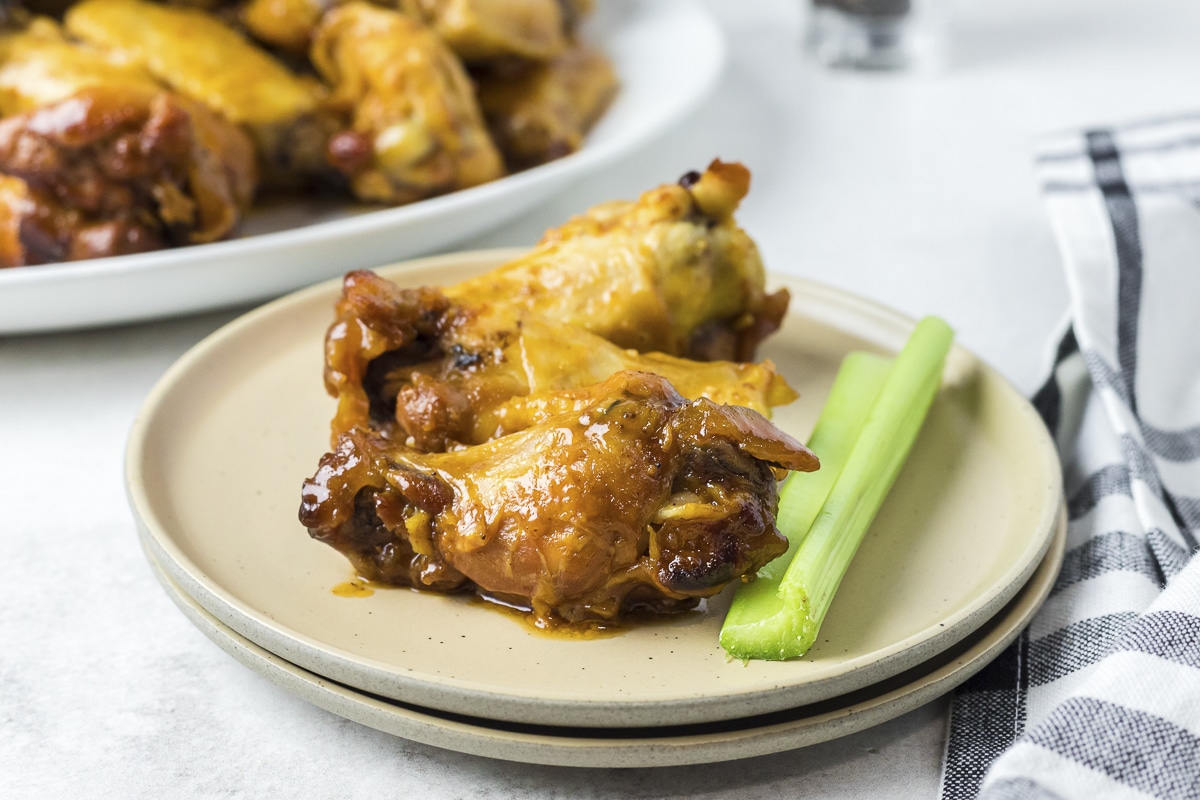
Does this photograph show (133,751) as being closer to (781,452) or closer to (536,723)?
(536,723)

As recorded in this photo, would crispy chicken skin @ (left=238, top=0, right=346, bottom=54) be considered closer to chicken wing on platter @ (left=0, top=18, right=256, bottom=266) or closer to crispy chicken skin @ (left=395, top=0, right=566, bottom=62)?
crispy chicken skin @ (left=395, top=0, right=566, bottom=62)

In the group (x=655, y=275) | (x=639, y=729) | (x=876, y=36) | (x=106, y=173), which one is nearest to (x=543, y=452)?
(x=639, y=729)

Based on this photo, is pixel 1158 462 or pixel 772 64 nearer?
pixel 1158 462

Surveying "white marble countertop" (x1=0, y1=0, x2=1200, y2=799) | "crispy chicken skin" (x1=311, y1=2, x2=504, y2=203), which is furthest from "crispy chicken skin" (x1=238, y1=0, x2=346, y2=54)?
"white marble countertop" (x1=0, y1=0, x2=1200, y2=799)

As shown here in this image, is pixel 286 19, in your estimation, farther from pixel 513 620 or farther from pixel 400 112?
pixel 513 620

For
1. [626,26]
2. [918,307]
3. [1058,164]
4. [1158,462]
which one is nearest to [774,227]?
[918,307]

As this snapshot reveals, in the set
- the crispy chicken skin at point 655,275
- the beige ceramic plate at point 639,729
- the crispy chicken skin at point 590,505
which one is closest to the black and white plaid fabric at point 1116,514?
the beige ceramic plate at point 639,729
